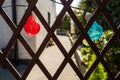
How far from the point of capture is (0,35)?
10688 millimetres

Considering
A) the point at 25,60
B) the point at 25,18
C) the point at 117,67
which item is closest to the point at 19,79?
the point at 25,18

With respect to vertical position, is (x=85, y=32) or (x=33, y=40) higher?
(x=85, y=32)

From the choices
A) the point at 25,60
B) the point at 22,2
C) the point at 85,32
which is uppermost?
the point at 85,32

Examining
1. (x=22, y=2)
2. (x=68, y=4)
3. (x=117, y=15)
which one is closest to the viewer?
(x=68, y=4)

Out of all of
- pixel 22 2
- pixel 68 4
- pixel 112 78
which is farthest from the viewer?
pixel 22 2

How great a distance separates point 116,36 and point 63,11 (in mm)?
537

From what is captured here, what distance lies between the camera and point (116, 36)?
2584 mm

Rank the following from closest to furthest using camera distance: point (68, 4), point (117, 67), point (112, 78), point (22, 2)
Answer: point (68, 4), point (112, 78), point (117, 67), point (22, 2)

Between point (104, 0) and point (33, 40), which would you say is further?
point (33, 40)

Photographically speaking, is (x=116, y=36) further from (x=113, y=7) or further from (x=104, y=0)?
(x=113, y=7)

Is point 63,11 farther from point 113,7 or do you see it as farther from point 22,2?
point 22,2

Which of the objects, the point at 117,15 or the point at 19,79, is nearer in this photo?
the point at 19,79

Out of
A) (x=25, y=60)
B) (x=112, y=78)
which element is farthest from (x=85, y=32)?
(x=25, y=60)

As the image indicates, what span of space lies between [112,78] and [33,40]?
27.5 feet
